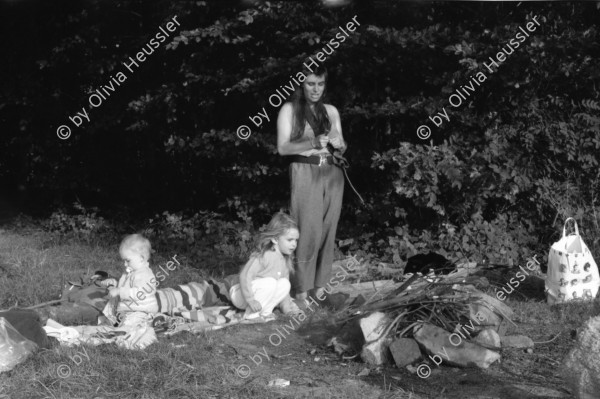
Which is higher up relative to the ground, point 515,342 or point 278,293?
point 515,342

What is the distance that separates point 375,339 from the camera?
206 inches

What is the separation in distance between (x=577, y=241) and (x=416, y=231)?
2.28m

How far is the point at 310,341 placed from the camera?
572cm

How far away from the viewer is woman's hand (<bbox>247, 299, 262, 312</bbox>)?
6.28 metres

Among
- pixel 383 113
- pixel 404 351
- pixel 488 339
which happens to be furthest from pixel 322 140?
pixel 383 113

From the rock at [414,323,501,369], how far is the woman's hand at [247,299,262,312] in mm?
1499

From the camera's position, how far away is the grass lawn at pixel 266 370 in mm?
4699

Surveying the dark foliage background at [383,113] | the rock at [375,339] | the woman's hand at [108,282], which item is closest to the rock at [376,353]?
the rock at [375,339]

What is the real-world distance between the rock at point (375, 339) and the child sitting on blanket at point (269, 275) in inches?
47.2

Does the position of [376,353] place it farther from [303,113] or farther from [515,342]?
[303,113]

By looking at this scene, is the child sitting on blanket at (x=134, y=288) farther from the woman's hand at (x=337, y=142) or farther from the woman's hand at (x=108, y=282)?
the woman's hand at (x=337, y=142)

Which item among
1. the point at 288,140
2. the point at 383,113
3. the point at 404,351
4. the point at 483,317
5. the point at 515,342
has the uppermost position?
the point at 383,113

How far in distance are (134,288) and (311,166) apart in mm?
1669

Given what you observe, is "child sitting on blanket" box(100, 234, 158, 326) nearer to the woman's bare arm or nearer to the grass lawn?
the grass lawn
